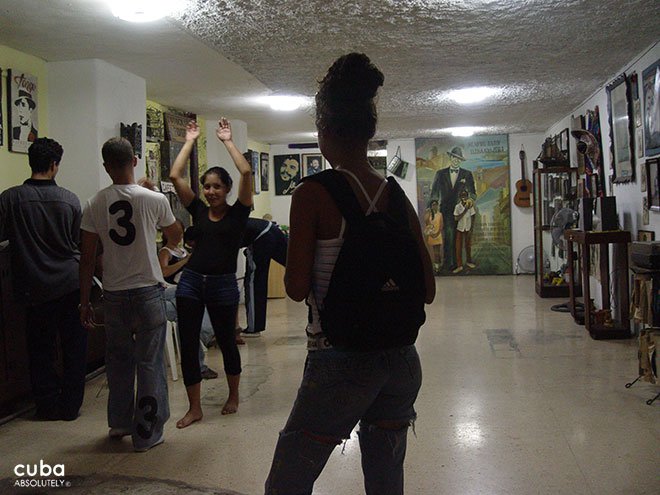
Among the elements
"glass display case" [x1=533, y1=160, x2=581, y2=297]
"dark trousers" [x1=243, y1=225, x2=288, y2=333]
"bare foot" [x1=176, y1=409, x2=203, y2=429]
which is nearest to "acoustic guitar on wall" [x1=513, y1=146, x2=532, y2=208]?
"glass display case" [x1=533, y1=160, x2=581, y2=297]

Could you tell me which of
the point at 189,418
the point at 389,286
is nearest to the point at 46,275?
the point at 189,418

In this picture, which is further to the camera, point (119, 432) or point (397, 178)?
point (397, 178)

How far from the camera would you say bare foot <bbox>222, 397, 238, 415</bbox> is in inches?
156

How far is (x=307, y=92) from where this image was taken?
6.77 meters

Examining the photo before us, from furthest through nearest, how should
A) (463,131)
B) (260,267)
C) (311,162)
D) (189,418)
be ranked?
(311,162) < (463,131) < (260,267) < (189,418)

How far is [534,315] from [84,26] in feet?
17.1

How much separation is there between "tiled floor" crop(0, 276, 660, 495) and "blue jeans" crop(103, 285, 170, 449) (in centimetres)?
16

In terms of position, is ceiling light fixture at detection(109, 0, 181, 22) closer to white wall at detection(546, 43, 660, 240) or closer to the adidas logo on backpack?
the adidas logo on backpack

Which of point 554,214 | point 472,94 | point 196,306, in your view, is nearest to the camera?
point 196,306

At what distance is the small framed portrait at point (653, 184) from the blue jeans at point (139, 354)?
12.6ft

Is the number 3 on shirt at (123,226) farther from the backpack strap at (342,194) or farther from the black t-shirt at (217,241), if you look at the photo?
the backpack strap at (342,194)

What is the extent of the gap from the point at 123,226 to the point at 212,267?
56cm

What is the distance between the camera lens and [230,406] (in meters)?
3.98

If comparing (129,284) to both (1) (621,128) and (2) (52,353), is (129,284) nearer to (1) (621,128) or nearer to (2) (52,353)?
(2) (52,353)
